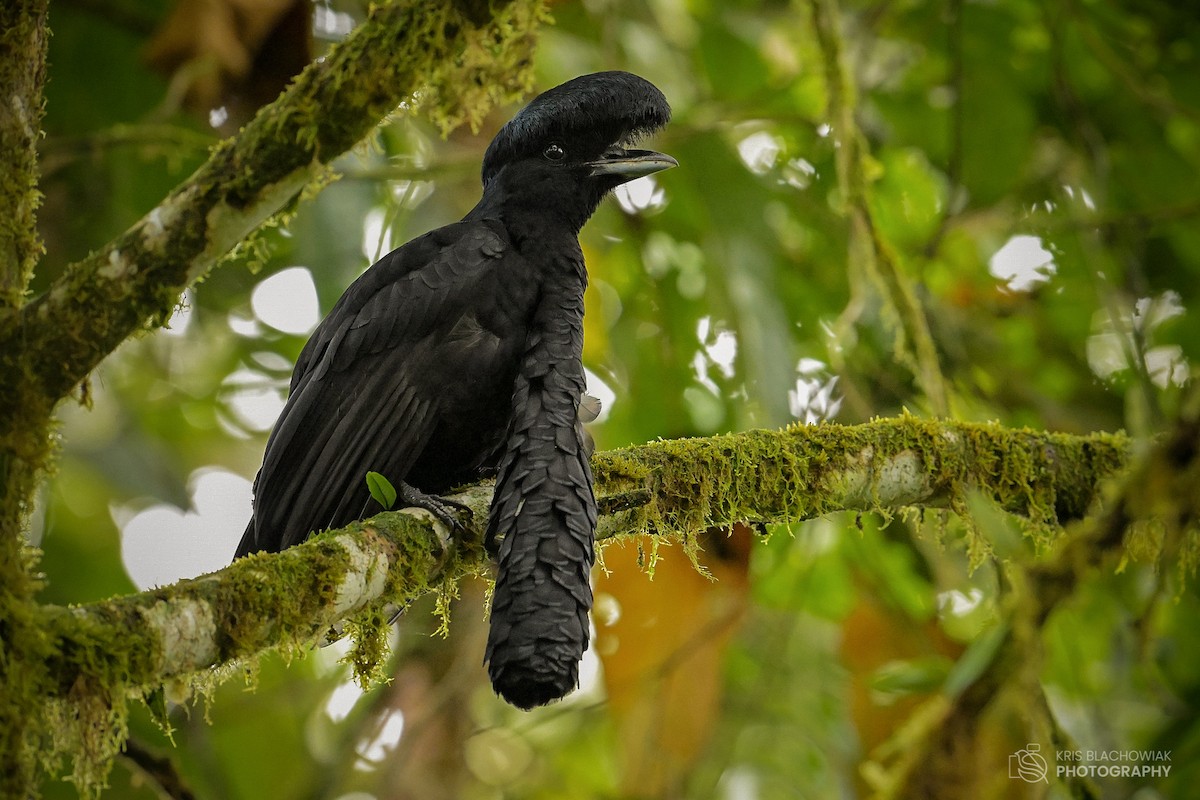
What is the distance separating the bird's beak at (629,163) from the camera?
3.17 m

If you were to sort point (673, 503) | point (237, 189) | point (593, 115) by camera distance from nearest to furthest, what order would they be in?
point (237, 189) < point (673, 503) < point (593, 115)

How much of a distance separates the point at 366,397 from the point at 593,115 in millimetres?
988

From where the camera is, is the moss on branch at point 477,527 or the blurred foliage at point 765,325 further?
the blurred foliage at point 765,325

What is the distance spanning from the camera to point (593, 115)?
125 inches

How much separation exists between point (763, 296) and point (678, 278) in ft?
2.86

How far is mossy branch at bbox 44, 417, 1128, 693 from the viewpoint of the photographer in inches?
77.7

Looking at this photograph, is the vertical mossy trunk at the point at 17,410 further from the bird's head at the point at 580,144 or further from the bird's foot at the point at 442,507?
the bird's head at the point at 580,144

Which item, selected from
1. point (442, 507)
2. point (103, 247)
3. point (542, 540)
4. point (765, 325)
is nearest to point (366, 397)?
point (442, 507)

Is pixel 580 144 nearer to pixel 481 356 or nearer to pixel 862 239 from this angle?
pixel 481 356

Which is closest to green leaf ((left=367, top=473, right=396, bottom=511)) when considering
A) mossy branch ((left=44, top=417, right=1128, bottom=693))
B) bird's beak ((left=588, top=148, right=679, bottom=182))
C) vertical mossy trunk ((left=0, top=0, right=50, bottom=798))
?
mossy branch ((left=44, top=417, right=1128, bottom=693))

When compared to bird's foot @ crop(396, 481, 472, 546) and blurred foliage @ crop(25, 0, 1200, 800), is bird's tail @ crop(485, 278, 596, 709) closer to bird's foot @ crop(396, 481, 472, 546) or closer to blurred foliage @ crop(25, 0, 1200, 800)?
bird's foot @ crop(396, 481, 472, 546)

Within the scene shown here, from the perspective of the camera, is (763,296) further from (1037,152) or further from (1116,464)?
(1037,152)

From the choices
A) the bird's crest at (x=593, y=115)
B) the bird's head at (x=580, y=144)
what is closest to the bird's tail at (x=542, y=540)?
the bird's head at (x=580, y=144)

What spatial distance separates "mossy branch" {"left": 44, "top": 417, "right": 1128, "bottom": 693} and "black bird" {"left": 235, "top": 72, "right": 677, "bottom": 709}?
193 millimetres
